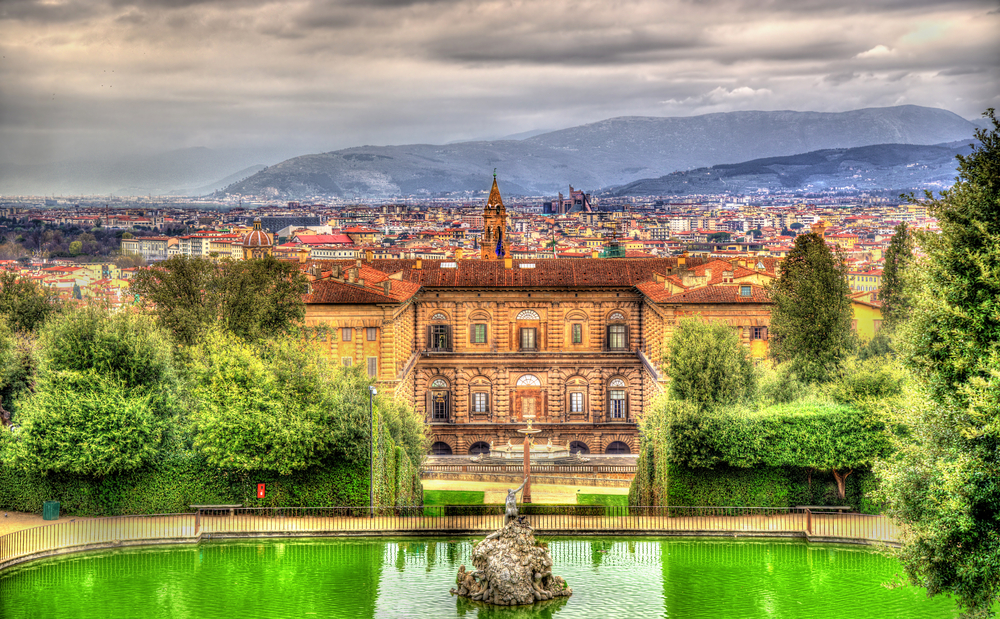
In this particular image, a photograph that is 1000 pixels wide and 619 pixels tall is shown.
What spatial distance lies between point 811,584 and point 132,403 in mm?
23448

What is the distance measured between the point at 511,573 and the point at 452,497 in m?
16.7

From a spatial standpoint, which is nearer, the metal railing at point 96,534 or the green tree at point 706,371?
the metal railing at point 96,534

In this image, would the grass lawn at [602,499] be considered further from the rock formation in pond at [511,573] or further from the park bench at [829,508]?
the rock formation in pond at [511,573]

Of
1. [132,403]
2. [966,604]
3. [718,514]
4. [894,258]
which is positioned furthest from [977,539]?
[894,258]

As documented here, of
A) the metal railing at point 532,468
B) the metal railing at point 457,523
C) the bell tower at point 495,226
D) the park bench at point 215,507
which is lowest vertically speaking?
the metal railing at point 457,523

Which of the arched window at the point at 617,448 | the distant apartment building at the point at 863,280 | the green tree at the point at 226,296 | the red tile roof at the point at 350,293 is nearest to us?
the green tree at the point at 226,296

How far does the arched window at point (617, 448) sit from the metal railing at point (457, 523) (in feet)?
81.7

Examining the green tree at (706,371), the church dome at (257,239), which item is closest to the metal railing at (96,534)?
the green tree at (706,371)

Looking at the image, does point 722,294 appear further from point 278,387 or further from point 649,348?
point 278,387

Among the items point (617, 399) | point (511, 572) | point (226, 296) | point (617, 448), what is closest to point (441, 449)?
point (617, 448)

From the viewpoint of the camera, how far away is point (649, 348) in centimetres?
6125

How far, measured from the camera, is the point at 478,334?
6425cm

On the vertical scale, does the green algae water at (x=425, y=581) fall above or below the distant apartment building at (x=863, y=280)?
below

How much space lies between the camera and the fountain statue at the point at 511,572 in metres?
30.0
